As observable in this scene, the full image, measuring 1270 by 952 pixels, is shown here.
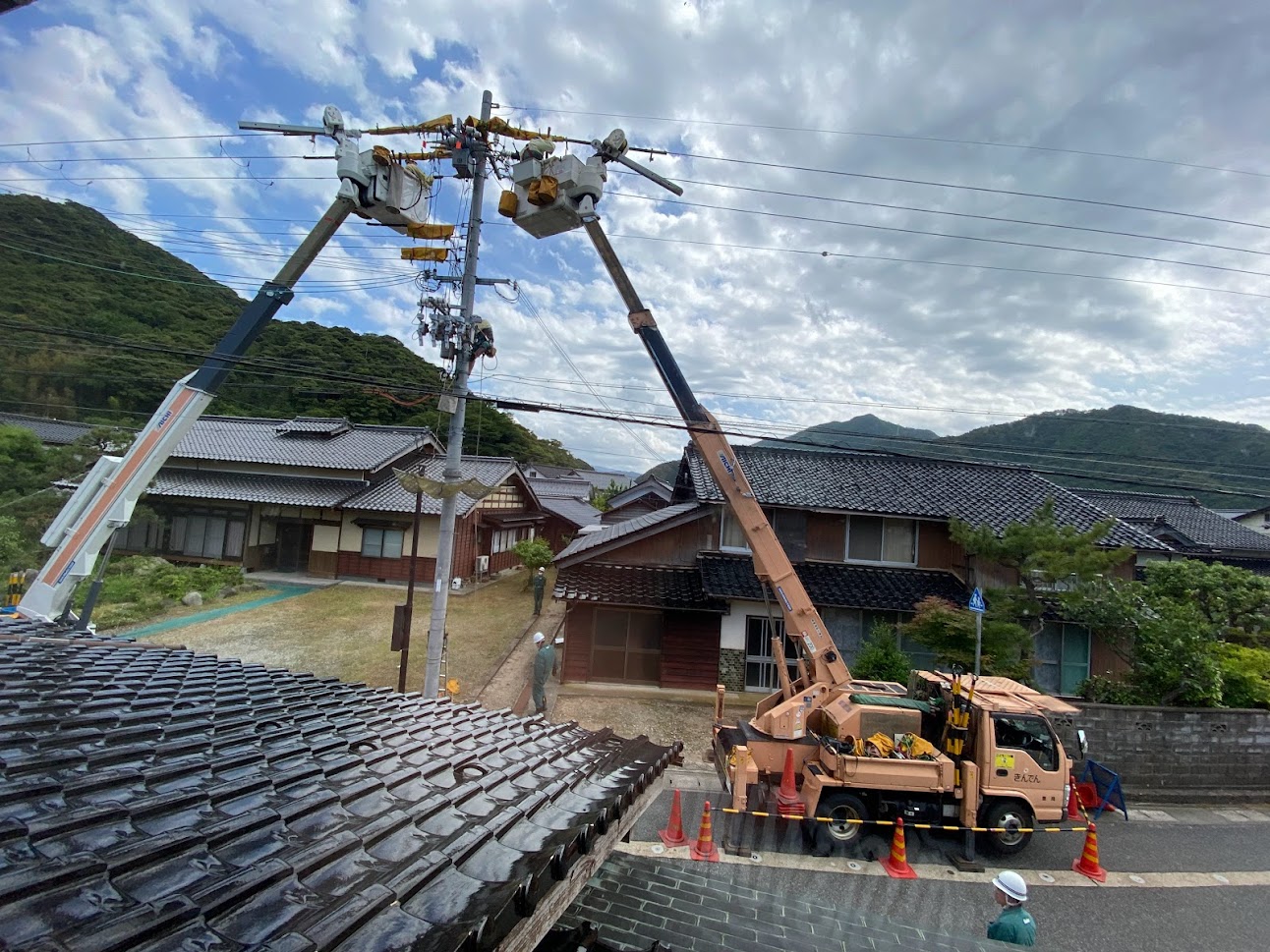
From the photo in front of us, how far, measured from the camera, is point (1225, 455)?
1510 inches

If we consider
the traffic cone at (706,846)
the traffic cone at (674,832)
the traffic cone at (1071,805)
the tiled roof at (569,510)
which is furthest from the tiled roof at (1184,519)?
the traffic cone at (674,832)

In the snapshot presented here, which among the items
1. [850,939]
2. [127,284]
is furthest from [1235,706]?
[127,284]

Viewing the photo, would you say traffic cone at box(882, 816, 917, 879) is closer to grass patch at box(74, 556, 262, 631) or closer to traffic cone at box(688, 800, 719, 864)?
traffic cone at box(688, 800, 719, 864)

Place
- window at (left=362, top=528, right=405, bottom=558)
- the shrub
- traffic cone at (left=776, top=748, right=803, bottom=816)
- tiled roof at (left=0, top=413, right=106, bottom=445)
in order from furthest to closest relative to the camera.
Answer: tiled roof at (left=0, top=413, right=106, bottom=445) → window at (left=362, top=528, right=405, bottom=558) → the shrub → traffic cone at (left=776, top=748, right=803, bottom=816)

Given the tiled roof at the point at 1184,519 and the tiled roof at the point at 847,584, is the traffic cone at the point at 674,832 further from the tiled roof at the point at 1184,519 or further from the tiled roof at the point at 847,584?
the tiled roof at the point at 1184,519

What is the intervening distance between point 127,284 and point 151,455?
41.1 m

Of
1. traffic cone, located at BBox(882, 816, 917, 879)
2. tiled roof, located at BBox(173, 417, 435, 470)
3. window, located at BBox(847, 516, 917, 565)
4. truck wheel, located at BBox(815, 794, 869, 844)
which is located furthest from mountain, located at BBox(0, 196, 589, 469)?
traffic cone, located at BBox(882, 816, 917, 879)

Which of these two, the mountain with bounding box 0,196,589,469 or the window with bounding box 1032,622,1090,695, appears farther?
the mountain with bounding box 0,196,589,469

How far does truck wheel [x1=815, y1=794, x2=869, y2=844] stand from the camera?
7.86 meters

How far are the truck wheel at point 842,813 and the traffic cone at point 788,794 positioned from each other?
285 millimetres

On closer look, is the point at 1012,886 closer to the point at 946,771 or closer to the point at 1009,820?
the point at 946,771

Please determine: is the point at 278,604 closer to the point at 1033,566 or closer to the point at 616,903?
the point at 616,903

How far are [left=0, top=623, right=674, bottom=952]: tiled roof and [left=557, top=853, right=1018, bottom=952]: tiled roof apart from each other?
0.77m

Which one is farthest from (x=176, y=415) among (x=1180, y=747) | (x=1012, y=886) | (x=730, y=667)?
(x=1180, y=747)
